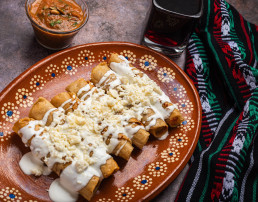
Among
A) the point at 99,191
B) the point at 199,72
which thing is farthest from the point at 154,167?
the point at 199,72

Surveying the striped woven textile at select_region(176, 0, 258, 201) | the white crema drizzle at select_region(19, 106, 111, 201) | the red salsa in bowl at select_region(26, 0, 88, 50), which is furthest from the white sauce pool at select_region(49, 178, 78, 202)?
the red salsa in bowl at select_region(26, 0, 88, 50)

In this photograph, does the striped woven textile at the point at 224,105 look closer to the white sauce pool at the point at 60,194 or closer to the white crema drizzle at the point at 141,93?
the white crema drizzle at the point at 141,93

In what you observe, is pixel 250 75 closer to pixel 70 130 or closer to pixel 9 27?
pixel 70 130

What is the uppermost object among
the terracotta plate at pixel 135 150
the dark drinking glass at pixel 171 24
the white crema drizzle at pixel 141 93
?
the dark drinking glass at pixel 171 24

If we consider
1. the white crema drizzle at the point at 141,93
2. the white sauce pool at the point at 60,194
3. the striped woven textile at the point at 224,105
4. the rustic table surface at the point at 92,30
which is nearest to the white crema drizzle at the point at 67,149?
the white sauce pool at the point at 60,194

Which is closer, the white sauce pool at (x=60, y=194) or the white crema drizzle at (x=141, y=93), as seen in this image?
the white sauce pool at (x=60, y=194)

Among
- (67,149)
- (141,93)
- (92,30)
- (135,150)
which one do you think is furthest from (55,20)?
(135,150)

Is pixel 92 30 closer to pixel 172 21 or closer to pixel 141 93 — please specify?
pixel 172 21
